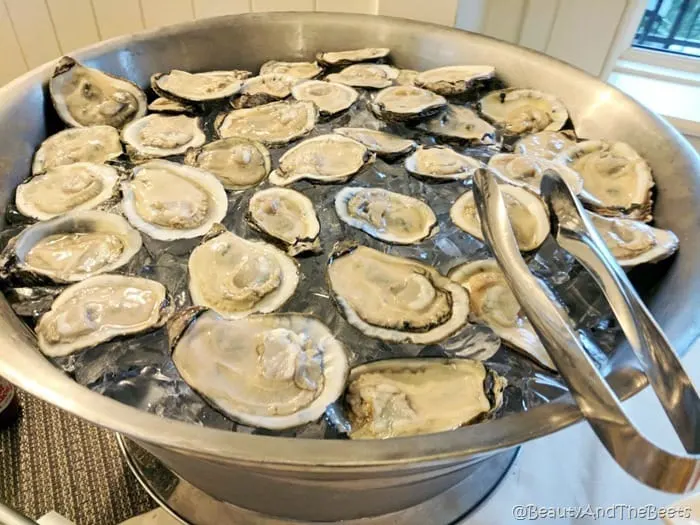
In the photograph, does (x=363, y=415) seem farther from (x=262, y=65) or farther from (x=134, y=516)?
(x=262, y=65)

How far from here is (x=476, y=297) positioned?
878 mm

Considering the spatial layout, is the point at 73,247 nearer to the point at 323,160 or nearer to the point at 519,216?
the point at 323,160

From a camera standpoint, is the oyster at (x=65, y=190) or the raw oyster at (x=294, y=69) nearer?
the oyster at (x=65, y=190)

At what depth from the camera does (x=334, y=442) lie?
1.94 ft

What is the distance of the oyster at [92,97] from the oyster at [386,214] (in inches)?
20.9

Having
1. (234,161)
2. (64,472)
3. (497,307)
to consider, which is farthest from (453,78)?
(64,472)

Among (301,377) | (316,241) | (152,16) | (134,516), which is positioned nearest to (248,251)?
(316,241)

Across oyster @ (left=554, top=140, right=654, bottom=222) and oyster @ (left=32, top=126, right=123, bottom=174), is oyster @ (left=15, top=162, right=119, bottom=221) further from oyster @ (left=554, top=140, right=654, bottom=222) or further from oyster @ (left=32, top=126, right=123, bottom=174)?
oyster @ (left=554, top=140, right=654, bottom=222)

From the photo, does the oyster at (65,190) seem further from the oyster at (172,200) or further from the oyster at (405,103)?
the oyster at (405,103)

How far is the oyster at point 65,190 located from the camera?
3.24ft

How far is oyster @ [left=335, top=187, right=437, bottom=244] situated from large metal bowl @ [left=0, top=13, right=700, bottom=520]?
0.37m

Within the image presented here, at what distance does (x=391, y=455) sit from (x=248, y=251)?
1.41 ft

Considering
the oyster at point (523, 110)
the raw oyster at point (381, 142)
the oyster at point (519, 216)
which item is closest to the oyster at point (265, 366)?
the oyster at point (519, 216)

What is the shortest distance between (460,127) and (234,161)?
1.57 feet
